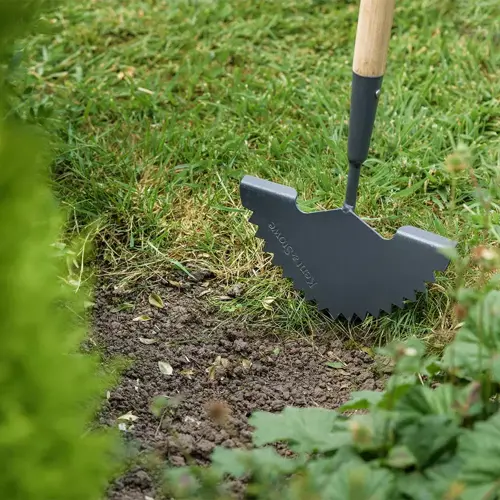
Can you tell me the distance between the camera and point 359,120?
2.05 metres

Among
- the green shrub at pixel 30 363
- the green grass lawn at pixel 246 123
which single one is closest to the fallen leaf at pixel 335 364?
the green grass lawn at pixel 246 123

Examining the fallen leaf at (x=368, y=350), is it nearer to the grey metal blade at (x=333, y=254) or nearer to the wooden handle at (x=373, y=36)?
the grey metal blade at (x=333, y=254)

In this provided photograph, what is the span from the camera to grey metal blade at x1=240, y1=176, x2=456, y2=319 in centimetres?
204

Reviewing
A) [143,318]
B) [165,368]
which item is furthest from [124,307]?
[165,368]

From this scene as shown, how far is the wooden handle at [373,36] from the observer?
1.92 metres

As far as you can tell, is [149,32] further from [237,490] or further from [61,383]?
[61,383]

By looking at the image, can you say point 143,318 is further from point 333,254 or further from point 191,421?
point 333,254

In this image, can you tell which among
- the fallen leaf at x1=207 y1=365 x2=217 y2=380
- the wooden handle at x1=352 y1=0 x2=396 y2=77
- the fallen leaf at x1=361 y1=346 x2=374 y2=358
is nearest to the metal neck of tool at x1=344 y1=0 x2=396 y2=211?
the wooden handle at x1=352 y1=0 x2=396 y2=77

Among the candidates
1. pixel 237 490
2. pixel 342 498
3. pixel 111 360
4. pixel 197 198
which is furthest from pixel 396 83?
pixel 342 498

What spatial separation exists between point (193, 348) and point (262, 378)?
7.6 inches

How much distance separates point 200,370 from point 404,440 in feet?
2.66

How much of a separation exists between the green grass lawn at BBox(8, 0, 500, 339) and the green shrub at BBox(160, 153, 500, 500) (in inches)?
25.5

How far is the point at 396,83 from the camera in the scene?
2918 millimetres

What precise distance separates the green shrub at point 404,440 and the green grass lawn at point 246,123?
649 mm
